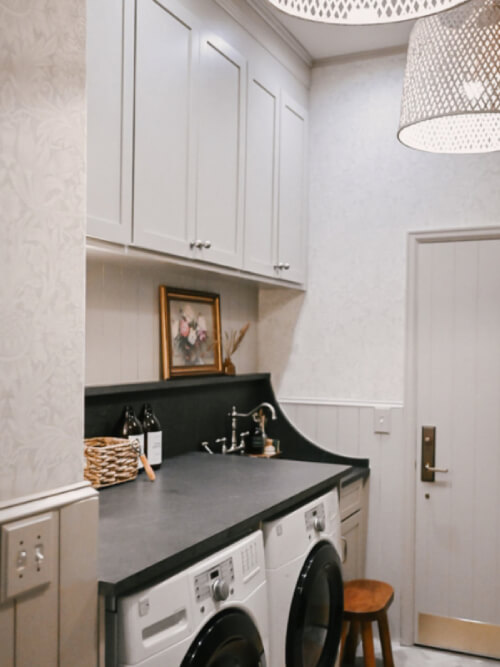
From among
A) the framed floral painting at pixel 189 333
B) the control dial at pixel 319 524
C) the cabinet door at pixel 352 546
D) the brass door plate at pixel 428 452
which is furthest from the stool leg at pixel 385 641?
the framed floral painting at pixel 189 333

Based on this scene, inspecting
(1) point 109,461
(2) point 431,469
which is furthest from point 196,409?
(2) point 431,469

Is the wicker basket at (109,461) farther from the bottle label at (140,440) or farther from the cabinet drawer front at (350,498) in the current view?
the cabinet drawer front at (350,498)

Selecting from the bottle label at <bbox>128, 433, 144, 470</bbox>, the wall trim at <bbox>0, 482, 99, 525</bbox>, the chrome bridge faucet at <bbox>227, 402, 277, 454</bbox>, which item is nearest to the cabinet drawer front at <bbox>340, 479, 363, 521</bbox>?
the chrome bridge faucet at <bbox>227, 402, 277, 454</bbox>

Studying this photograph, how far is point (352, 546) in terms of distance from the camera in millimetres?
3074

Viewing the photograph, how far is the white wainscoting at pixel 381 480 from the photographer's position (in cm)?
318

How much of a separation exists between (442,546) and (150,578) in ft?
6.71

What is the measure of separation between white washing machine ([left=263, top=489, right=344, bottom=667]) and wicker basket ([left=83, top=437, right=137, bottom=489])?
0.52 m

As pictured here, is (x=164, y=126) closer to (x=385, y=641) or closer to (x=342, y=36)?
(x=342, y=36)

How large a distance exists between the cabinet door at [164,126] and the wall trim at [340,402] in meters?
1.34

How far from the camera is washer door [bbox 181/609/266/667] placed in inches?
62.2

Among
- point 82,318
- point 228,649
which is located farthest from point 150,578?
point 82,318

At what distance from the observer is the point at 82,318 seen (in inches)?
53.9

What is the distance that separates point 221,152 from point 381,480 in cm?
171

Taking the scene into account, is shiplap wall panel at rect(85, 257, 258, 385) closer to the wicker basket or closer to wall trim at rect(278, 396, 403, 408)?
the wicker basket
